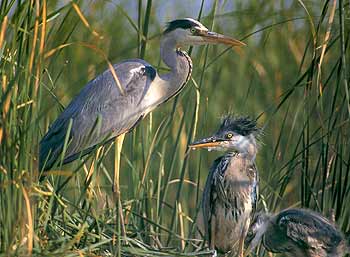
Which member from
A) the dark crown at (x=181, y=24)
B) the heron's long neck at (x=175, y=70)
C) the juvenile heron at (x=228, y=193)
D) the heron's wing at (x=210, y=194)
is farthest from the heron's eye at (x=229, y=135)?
the dark crown at (x=181, y=24)

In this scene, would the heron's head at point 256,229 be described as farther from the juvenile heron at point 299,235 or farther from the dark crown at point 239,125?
the dark crown at point 239,125

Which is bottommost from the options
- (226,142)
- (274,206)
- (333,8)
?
(274,206)

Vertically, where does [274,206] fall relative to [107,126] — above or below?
below

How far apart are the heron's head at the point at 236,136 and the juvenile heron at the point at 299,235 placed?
0.41 m

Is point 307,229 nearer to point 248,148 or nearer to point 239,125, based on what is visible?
point 248,148

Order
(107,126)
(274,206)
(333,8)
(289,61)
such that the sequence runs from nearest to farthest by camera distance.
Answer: (333,8) < (107,126) < (274,206) < (289,61)

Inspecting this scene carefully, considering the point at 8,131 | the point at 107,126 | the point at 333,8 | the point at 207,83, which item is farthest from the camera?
the point at 207,83

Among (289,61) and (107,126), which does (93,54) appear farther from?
(107,126)

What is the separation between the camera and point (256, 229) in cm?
525

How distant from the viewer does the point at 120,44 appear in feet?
28.8

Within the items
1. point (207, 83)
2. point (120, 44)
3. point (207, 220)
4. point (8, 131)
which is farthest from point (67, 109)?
point (120, 44)

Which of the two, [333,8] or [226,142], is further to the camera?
[226,142]

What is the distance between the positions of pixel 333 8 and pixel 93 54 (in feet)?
14.6

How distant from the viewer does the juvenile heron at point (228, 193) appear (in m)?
5.17
